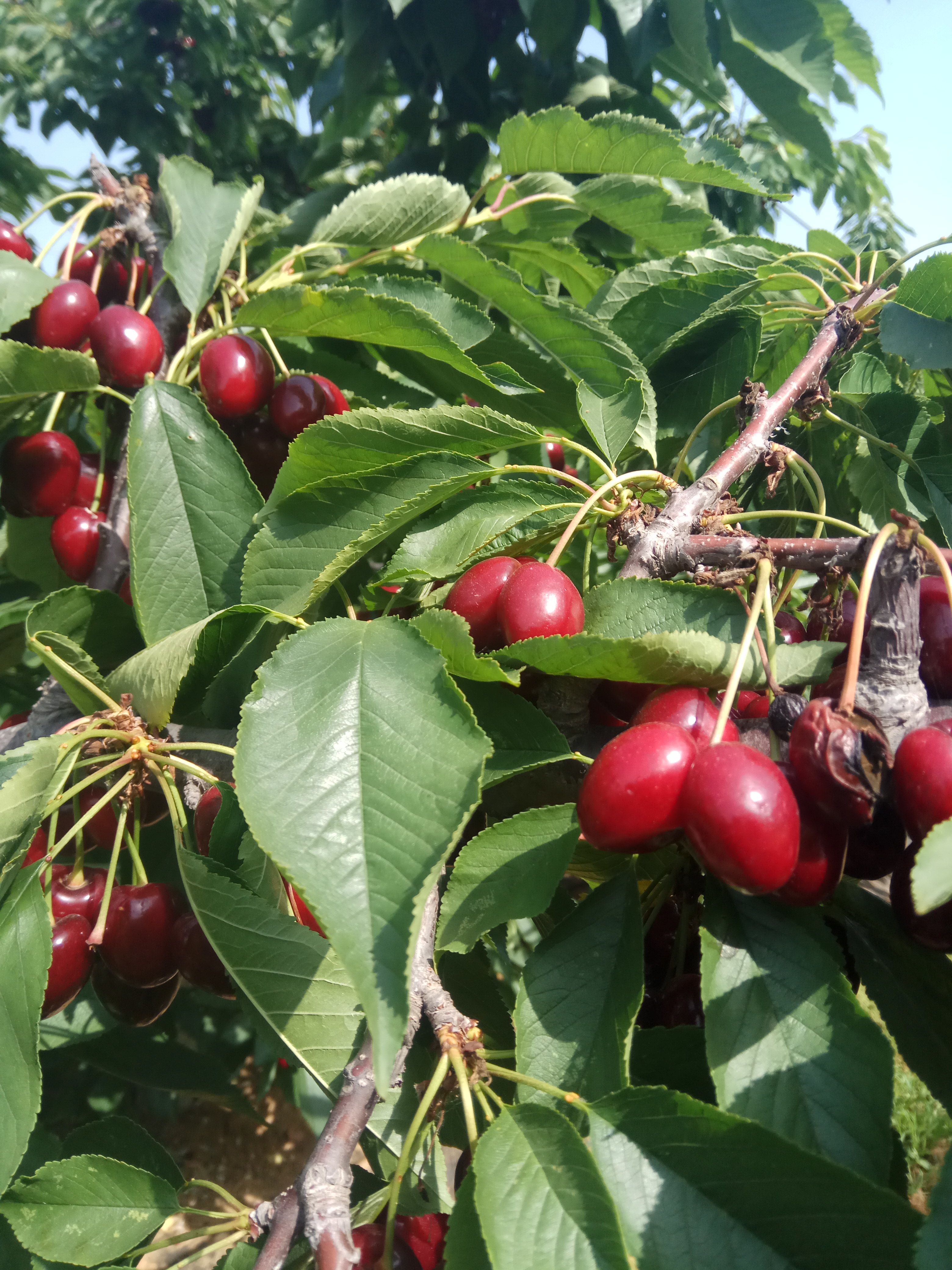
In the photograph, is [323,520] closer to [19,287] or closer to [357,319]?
[357,319]

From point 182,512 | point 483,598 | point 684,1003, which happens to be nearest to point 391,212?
point 182,512

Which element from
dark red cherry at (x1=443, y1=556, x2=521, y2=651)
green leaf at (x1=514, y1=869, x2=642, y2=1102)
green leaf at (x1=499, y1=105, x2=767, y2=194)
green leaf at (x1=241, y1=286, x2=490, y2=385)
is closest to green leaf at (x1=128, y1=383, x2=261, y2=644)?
green leaf at (x1=241, y1=286, x2=490, y2=385)

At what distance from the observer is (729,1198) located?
0.58 meters

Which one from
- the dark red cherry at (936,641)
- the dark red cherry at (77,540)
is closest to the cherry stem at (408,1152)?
the dark red cherry at (936,641)

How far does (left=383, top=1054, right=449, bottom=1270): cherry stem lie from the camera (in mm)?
672

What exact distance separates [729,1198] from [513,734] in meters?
0.38

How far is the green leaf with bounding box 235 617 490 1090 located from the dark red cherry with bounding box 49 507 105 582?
0.73m

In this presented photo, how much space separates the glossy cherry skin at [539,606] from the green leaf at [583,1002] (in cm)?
25

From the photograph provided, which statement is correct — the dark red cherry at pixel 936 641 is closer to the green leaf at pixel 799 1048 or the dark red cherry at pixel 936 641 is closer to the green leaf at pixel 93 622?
the green leaf at pixel 799 1048

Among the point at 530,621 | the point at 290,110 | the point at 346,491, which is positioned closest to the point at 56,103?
the point at 290,110

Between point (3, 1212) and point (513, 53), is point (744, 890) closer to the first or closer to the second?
point (3, 1212)

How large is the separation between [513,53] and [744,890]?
8.47ft

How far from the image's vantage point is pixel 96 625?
3.76ft

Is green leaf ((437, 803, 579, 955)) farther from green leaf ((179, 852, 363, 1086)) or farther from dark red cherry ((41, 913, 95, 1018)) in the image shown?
dark red cherry ((41, 913, 95, 1018))
